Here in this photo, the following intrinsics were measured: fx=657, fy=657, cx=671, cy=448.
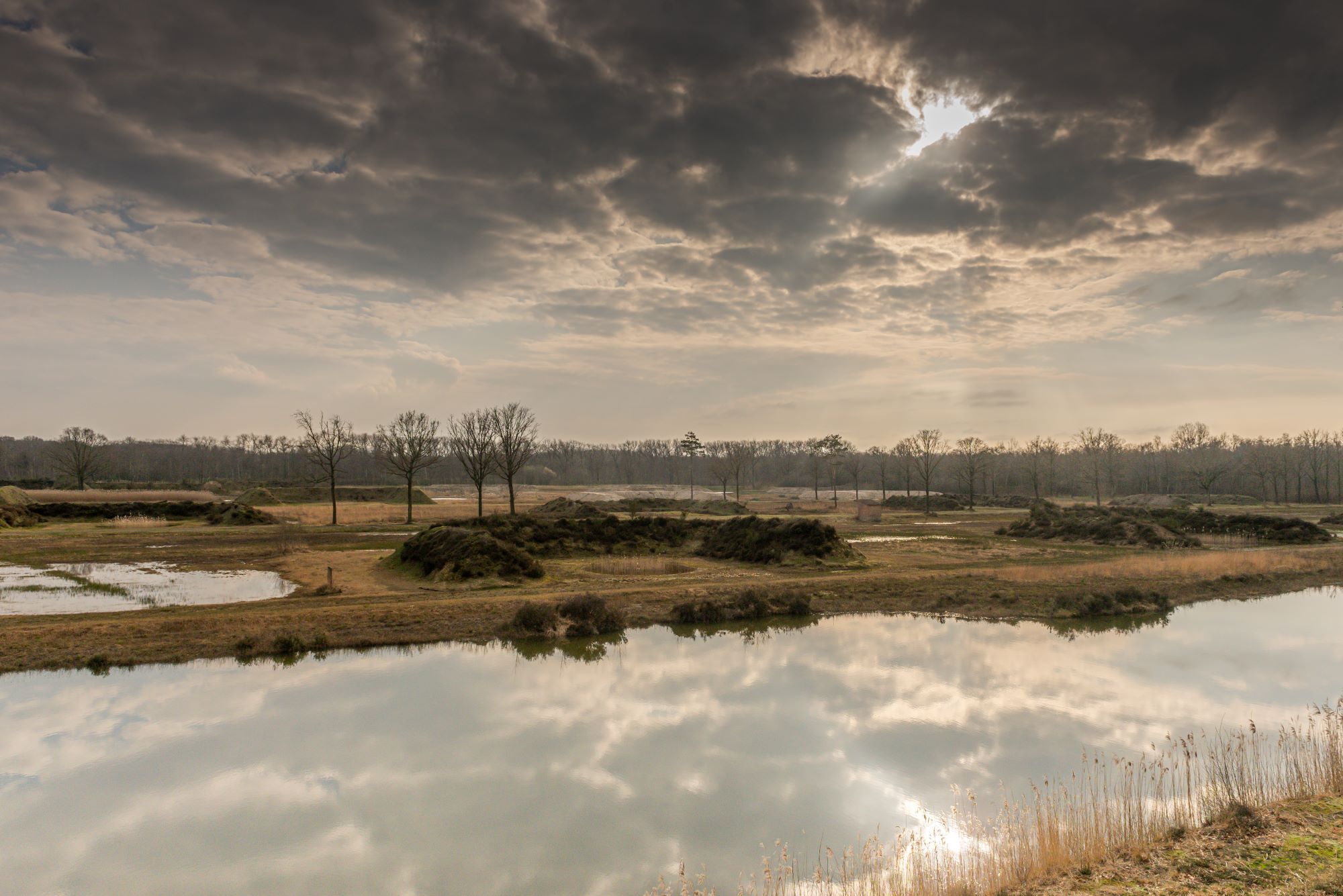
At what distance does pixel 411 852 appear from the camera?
8.23 metres

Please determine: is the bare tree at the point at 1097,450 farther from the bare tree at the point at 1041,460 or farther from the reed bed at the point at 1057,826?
the reed bed at the point at 1057,826

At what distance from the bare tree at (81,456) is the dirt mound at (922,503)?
111 meters

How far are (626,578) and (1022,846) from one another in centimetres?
2318

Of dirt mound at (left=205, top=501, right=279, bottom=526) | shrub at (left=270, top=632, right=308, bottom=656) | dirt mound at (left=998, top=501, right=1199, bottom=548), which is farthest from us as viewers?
dirt mound at (left=205, top=501, right=279, bottom=526)

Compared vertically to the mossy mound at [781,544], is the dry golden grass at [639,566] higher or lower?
lower

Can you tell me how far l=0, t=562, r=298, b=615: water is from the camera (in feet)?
73.2

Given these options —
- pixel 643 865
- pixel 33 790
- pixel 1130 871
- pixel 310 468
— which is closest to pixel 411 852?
pixel 643 865

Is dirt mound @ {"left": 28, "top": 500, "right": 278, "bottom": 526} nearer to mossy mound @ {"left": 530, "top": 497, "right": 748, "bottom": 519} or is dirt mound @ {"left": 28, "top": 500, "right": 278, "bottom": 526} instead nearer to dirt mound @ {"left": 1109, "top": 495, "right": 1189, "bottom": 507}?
mossy mound @ {"left": 530, "top": 497, "right": 748, "bottom": 519}

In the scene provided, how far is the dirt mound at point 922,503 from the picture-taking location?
3435 inches

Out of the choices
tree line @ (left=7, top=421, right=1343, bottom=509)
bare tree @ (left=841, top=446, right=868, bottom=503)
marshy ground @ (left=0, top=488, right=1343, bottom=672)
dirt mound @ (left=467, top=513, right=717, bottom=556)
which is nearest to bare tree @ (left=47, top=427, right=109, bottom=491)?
tree line @ (left=7, top=421, right=1343, bottom=509)

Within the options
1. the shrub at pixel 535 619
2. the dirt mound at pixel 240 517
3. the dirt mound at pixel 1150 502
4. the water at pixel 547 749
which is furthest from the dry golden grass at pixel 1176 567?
the dirt mound at pixel 240 517

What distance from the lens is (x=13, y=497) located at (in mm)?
60188

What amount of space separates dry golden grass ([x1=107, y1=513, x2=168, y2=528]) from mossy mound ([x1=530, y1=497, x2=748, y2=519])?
32.4 metres

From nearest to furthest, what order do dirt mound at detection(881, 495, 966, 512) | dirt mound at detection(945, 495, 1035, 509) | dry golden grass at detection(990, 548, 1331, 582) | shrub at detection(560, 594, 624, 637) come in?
shrub at detection(560, 594, 624, 637) < dry golden grass at detection(990, 548, 1331, 582) < dirt mound at detection(881, 495, 966, 512) < dirt mound at detection(945, 495, 1035, 509)
